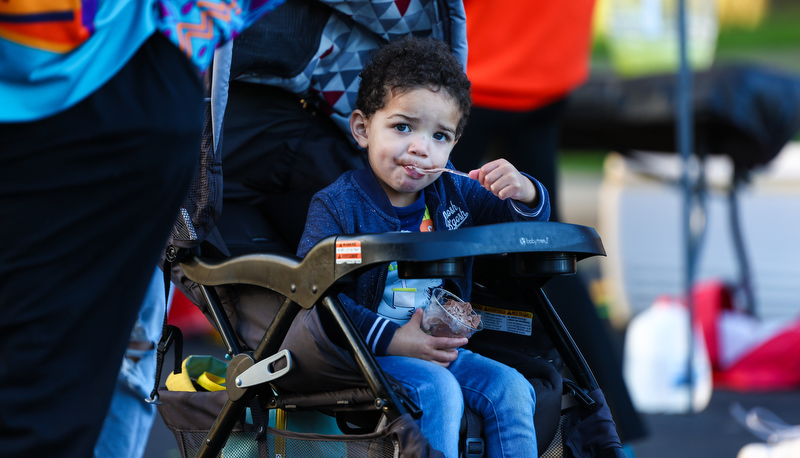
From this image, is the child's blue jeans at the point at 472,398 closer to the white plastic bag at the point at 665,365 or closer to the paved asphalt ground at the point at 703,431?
the paved asphalt ground at the point at 703,431

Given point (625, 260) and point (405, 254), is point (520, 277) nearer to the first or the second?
point (405, 254)

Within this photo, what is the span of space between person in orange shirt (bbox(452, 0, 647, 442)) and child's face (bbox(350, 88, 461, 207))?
27.0 inches

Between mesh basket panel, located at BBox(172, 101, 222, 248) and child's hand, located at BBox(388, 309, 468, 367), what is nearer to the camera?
child's hand, located at BBox(388, 309, 468, 367)

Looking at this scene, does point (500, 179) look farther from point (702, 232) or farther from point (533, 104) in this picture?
point (702, 232)

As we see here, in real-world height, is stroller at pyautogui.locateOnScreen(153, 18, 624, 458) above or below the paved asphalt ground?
above

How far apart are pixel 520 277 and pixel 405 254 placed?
1.38 feet

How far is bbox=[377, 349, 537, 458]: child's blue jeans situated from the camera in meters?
1.29

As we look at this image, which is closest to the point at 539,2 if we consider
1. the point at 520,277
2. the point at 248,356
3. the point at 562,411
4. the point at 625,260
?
the point at 520,277

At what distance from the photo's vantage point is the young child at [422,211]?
53.8 inches

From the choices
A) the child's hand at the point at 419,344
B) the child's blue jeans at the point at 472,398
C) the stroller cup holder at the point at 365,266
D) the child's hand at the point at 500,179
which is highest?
the child's hand at the point at 500,179

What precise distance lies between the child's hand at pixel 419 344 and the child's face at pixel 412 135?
0.32m

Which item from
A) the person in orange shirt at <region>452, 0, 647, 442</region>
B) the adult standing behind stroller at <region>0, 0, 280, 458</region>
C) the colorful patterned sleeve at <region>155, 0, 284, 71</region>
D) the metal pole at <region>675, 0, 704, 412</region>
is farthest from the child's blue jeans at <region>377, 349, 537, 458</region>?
the metal pole at <region>675, 0, 704, 412</region>

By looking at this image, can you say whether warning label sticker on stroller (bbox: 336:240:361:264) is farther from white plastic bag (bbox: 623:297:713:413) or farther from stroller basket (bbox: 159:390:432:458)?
white plastic bag (bbox: 623:297:713:413)

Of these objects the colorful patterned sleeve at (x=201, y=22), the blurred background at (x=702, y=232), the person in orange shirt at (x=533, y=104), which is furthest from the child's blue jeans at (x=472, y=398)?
the blurred background at (x=702, y=232)
